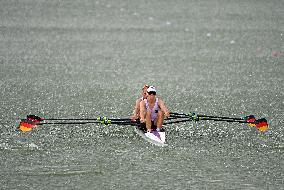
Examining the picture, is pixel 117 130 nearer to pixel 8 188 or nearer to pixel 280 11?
pixel 8 188

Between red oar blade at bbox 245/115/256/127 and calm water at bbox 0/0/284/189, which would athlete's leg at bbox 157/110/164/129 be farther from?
red oar blade at bbox 245/115/256/127

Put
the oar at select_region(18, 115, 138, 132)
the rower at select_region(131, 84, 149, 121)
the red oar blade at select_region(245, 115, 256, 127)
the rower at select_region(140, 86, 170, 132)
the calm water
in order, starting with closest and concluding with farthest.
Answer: the calm water, the rower at select_region(140, 86, 170, 132), the rower at select_region(131, 84, 149, 121), the oar at select_region(18, 115, 138, 132), the red oar blade at select_region(245, 115, 256, 127)

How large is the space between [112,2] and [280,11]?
26.8 feet

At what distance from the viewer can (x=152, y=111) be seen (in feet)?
35.9

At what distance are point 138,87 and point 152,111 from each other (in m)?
4.12

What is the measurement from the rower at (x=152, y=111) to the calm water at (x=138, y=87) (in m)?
0.51

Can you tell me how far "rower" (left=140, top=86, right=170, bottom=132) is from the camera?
35.6ft

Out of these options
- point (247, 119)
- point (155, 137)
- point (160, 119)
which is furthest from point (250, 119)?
point (155, 137)

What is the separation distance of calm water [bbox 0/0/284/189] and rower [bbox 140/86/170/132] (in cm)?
51

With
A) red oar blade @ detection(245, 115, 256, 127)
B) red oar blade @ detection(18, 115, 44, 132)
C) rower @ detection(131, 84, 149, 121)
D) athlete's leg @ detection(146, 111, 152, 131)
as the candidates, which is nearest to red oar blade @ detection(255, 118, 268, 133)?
red oar blade @ detection(245, 115, 256, 127)

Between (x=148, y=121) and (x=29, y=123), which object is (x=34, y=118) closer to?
(x=29, y=123)

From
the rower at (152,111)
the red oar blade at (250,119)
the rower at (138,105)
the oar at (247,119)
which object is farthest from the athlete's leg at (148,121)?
the red oar blade at (250,119)

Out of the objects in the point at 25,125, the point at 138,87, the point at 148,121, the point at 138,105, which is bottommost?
the point at 148,121

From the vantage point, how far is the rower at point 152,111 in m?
10.9
